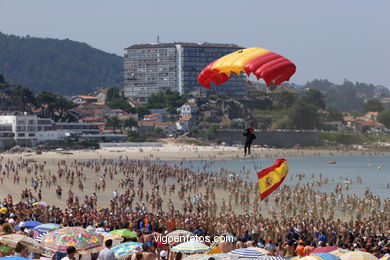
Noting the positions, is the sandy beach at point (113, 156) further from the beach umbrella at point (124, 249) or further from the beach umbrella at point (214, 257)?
the beach umbrella at point (214, 257)

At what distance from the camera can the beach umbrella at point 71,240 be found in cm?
1456

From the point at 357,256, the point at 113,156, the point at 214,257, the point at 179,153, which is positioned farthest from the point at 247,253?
the point at 179,153

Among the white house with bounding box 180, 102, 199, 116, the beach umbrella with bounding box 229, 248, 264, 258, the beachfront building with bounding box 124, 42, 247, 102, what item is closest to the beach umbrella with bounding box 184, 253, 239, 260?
the beach umbrella with bounding box 229, 248, 264, 258

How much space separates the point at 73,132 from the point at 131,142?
28.6 ft

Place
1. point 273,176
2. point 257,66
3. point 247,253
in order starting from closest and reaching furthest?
point 247,253
point 257,66
point 273,176

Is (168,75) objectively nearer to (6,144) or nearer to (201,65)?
(201,65)

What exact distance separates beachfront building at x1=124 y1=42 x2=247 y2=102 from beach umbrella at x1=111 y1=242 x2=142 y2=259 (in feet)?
417

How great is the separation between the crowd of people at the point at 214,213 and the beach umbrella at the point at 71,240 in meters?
0.93

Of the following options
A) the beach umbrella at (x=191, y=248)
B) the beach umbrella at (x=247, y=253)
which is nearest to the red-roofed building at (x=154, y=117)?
the beach umbrella at (x=191, y=248)

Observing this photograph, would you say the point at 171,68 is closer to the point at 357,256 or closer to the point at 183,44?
the point at 183,44

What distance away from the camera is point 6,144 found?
88.8 m

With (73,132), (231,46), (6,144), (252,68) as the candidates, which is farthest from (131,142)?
(252,68)

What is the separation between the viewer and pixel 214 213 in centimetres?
3325

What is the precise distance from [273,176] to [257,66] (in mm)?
3146
